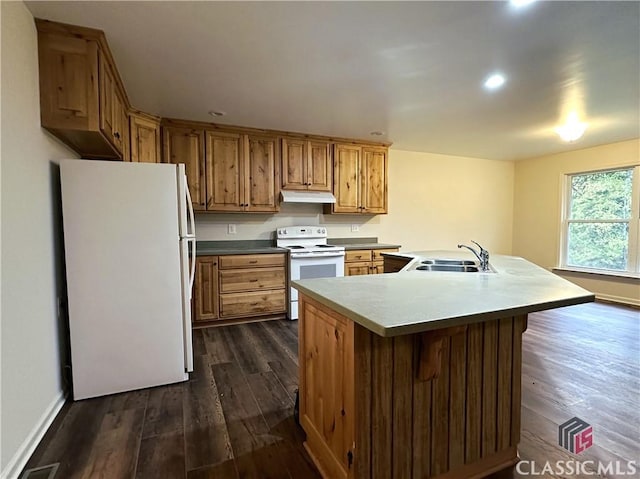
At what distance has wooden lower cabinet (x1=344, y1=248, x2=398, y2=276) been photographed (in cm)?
441

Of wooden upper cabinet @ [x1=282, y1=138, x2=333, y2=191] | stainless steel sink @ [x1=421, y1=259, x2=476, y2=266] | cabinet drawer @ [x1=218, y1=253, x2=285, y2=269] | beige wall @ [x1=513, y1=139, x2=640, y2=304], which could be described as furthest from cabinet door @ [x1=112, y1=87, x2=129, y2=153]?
beige wall @ [x1=513, y1=139, x2=640, y2=304]

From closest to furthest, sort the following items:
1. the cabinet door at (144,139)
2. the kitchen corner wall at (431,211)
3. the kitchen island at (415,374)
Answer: the kitchen island at (415,374) → the cabinet door at (144,139) → the kitchen corner wall at (431,211)

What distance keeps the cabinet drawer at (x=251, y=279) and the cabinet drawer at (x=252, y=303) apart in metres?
0.07

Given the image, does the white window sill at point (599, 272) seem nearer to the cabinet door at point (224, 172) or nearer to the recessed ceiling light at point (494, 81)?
the recessed ceiling light at point (494, 81)

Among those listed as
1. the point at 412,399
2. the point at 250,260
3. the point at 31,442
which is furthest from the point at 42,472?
the point at 250,260

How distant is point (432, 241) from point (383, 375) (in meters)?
4.63

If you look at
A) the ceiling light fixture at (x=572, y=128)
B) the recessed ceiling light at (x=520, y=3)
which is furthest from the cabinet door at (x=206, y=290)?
the ceiling light fixture at (x=572, y=128)

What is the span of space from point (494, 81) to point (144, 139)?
A: 10.9 feet

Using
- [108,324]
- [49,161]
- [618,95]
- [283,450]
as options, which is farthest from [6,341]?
[618,95]

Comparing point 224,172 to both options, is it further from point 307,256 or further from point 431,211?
point 431,211

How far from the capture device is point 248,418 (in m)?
1.98

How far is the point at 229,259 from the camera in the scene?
3777mm

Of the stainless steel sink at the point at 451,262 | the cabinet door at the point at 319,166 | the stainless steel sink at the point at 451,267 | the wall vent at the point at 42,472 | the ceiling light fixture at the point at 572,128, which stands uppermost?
the ceiling light fixture at the point at 572,128

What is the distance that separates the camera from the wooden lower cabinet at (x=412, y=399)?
50.5 inches
